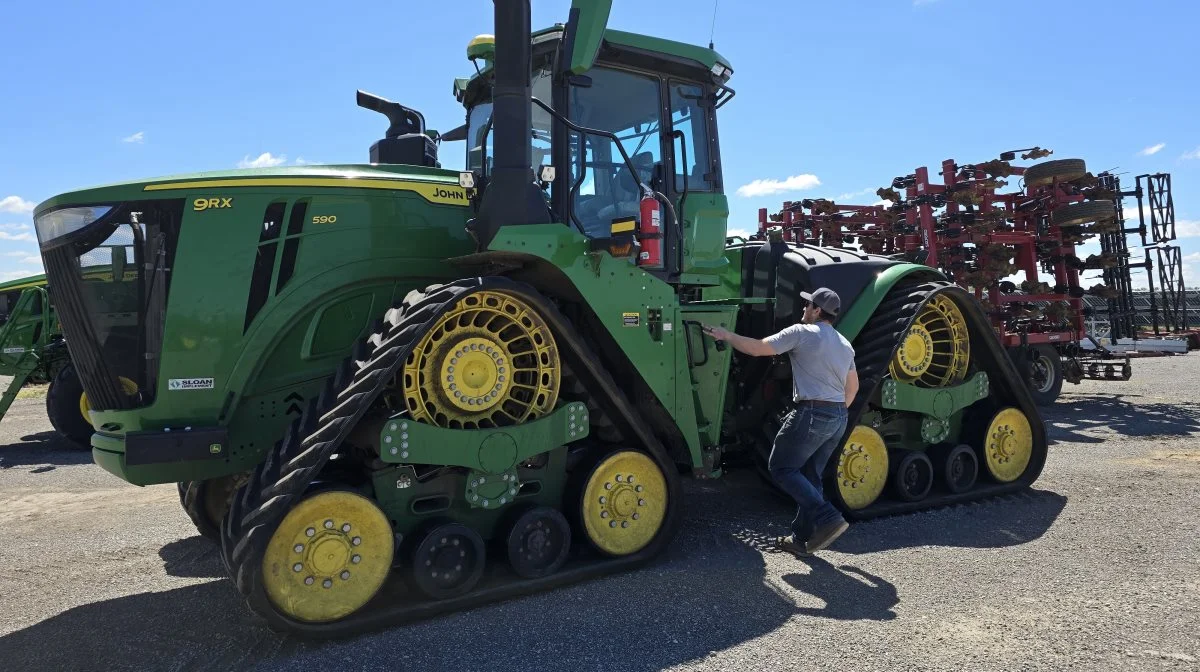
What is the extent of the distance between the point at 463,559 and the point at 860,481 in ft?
10.1

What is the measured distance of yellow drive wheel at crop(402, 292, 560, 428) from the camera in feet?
12.9

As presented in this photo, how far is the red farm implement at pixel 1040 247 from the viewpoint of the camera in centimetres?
1168

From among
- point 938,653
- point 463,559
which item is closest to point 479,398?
point 463,559

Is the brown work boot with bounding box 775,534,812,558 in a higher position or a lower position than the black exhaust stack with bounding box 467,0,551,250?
lower

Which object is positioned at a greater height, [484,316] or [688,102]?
[688,102]

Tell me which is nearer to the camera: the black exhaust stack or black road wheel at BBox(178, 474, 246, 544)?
the black exhaust stack

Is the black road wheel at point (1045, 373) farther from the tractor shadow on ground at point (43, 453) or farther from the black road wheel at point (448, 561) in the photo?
the tractor shadow on ground at point (43, 453)

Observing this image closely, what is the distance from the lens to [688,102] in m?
5.50

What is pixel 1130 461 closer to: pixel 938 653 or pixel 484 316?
pixel 938 653

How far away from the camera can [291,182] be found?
4.16 metres

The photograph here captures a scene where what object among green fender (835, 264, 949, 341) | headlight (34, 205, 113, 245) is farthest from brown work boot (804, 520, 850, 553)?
headlight (34, 205, 113, 245)

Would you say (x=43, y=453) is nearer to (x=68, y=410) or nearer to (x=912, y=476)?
(x=68, y=410)

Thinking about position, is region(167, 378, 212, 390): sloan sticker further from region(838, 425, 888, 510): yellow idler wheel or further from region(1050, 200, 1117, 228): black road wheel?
region(1050, 200, 1117, 228): black road wheel

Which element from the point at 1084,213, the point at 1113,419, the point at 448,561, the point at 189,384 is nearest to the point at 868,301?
the point at 448,561
